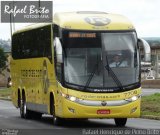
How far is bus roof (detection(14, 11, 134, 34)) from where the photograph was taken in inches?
858

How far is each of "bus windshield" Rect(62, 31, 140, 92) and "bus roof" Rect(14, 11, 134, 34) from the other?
22cm

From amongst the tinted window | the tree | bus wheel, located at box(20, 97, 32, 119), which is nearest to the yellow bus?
the tinted window

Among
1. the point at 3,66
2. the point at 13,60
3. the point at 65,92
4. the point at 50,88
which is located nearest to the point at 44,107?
the point at 50,88

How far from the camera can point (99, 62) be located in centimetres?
2139

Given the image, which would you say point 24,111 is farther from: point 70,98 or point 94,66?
point 94,66

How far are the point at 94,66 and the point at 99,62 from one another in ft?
0.69

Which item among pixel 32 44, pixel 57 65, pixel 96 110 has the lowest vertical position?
pixel 96 110

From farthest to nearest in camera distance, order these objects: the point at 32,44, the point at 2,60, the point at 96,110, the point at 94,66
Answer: the point at 2,60
the point at 32,44
the point at 94,66
the point at 96,110

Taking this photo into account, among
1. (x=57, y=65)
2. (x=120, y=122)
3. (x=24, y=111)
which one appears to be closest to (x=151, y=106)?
(x=24, y=111)

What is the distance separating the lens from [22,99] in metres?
29.0

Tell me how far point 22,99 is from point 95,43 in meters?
8.18

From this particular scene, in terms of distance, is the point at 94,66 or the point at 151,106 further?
the point at 151,106

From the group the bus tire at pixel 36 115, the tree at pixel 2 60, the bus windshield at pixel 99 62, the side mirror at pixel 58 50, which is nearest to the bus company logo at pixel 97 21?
the bus windshield at pixel 99 62

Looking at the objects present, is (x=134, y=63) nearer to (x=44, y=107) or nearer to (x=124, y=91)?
(x=124, y=91)
